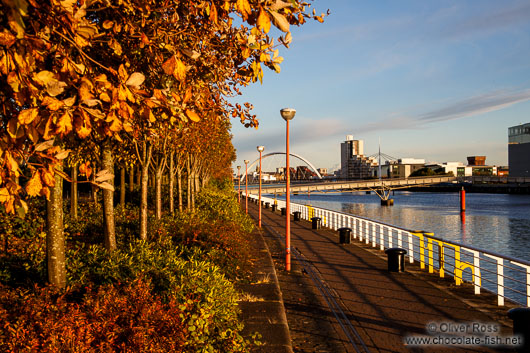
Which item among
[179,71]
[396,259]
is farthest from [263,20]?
[396,259]

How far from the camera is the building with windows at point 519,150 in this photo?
134 m

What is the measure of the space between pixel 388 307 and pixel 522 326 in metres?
3.39

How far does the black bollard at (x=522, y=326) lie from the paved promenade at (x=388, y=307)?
87cm

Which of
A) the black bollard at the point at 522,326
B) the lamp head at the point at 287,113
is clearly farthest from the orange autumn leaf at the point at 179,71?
the lamp head at the point at 287,113

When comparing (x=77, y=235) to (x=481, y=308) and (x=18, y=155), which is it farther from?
(x=481, y=308)

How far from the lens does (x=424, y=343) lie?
7.55 metres

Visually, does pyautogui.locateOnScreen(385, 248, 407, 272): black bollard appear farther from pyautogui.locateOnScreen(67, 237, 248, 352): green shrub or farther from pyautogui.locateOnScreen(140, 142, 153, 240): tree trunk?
pyautogui.locateOnScreen(140, 142, 153, 240): tree trunk

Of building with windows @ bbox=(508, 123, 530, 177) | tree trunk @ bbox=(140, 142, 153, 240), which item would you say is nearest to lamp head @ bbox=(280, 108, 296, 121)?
tree trunk @ bbox=(140, 142, 153, 240)

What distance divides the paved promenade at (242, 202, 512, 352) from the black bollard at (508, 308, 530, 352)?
2.86 feet

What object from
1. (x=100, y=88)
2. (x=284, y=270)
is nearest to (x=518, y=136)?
(x=284, y=270)

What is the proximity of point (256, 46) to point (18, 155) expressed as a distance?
7.66ft

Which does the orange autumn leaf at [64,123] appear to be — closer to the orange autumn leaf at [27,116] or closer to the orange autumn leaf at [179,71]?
the orange autumn leaf at [27,116]

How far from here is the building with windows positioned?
134 metres

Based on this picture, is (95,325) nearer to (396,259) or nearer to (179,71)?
(179,71)
